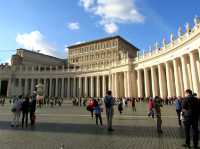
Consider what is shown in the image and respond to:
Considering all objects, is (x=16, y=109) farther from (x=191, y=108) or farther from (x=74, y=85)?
(x=74, y=85)

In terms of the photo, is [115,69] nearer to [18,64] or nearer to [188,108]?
[18,64]

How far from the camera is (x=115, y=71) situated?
72.5 meters

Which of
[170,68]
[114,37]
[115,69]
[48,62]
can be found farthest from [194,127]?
[48,62]

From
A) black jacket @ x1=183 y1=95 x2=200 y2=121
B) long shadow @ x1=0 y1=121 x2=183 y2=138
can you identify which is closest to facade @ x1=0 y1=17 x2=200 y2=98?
long shadow @ x1=0 y1=121 x2=183 y2=138

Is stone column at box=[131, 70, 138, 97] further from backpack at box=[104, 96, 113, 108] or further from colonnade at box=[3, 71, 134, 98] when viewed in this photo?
backpack at box=[104, 96, 113, 108]

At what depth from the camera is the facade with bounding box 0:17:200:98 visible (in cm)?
4231

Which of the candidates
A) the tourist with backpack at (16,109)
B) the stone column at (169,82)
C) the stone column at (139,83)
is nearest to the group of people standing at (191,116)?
the tourist with backpack at (16,109)

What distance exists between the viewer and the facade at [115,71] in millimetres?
42312

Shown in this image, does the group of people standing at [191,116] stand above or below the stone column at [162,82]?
below

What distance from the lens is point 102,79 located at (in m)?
84.6

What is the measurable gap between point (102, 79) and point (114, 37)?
99.2 ft

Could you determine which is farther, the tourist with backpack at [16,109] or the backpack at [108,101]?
the tourist with backpack at [16,109]

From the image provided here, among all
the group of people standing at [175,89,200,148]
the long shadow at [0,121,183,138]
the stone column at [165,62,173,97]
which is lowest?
the long shadow at [0,121,183,138]

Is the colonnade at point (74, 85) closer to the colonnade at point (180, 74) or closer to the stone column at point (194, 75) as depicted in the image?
the colonnade at point (180, 74)
